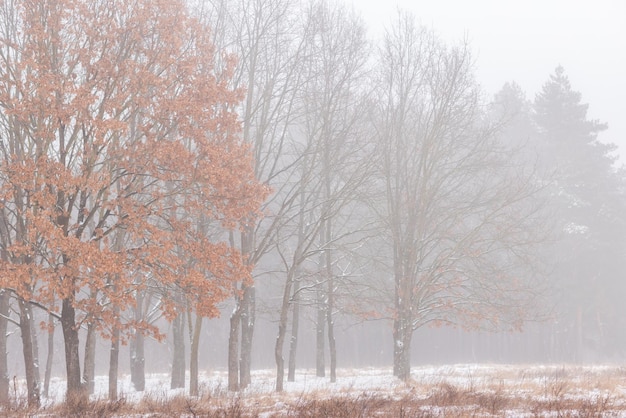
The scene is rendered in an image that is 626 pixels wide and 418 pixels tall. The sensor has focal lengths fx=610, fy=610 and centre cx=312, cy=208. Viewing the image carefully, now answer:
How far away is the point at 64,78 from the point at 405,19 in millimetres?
13512

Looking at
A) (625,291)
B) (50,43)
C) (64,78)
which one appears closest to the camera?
(64,78)

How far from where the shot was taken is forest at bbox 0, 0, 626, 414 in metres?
11.7

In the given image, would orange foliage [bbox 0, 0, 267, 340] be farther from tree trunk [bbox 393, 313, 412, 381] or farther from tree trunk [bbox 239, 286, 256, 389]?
tree trunk [bbox 393, 313, 412, 381]

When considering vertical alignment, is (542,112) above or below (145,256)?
above

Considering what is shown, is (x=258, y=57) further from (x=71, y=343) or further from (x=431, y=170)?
(x=71, y=343)

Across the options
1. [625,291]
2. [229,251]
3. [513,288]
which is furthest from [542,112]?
[229,251]

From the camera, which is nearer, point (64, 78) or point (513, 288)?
point (64, 78)

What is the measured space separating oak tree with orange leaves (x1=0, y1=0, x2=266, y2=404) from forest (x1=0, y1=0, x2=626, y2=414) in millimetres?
52

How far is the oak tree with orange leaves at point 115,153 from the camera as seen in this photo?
1105cm

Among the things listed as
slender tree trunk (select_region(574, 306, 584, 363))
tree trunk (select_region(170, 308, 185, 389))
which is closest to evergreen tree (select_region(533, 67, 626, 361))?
slender tree trunk (select_region(574, 306, 584, 363))

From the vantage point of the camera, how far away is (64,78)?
11.5m

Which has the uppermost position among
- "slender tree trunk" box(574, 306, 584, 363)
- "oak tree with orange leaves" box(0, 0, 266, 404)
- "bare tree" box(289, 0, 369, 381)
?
"bare tree" box(289, 0, 369, 381)

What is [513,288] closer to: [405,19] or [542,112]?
[405,19]

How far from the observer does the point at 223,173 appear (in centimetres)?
1183
